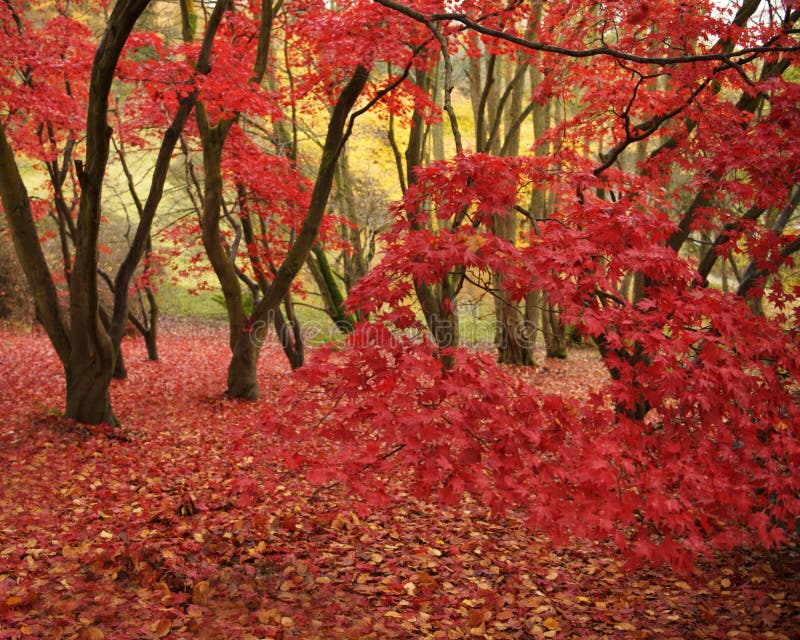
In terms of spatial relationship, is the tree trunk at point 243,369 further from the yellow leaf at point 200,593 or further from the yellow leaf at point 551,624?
the yellow leaf at point 551,624

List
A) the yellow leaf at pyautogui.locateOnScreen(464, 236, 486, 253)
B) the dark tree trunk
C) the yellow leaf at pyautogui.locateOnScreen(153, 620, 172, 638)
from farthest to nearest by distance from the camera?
the dark tree trunk → the yellow leaf at pyautogui.locateOnScreen(464, 236, 486, 253) → the yellow leaf at pyautogui.locateOnScreen(153, 620, 172, 638)

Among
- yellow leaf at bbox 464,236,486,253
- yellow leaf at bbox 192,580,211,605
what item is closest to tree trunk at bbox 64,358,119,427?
yellow leaf at bbox 192,580,211,605

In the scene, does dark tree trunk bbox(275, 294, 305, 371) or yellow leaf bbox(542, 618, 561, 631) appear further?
dark tree trunk bbox(275, 294, 305, 371)

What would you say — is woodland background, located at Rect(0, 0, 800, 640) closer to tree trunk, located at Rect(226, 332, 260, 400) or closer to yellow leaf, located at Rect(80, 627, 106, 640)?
yellow leaf, located at Rect(80, 627, 106, 640)

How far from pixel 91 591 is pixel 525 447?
2.48m

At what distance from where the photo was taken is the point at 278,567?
413 centimetres

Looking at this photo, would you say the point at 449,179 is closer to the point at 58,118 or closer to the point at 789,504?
the point at 789,504

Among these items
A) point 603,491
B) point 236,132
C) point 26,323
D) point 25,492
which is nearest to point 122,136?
point 236,132

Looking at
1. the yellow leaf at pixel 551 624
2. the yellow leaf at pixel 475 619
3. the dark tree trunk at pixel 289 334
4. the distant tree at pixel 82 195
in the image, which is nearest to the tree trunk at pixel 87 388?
the distant tree at pixel 82 195

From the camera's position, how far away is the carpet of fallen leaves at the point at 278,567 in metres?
3.46

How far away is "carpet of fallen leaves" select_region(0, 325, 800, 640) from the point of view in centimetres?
346

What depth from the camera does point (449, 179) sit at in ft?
12.1

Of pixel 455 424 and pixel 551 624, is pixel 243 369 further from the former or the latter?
pixel 455 424

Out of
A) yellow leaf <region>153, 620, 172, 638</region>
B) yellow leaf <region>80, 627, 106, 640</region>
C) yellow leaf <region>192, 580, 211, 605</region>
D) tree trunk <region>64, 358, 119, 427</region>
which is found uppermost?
tree trunk <region>64, 358, 119, 427</region>
